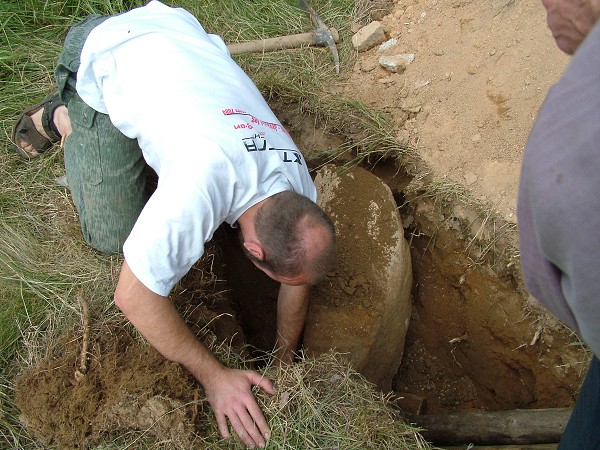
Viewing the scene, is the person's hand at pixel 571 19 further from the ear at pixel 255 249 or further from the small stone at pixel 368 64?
the small stone at pixel 368 64

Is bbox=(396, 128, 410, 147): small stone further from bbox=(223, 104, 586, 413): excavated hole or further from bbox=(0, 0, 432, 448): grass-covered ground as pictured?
bbox=(223, 104, 586, 413): excavated hole

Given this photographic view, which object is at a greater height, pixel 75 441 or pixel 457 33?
pixel 457 33

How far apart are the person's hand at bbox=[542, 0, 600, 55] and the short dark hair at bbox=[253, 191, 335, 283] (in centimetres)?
100

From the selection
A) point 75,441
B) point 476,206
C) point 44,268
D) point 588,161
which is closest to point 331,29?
point 476,206

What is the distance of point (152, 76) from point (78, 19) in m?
1.73

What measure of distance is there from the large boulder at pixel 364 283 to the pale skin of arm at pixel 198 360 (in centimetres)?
64

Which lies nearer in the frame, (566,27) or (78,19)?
(566,27)

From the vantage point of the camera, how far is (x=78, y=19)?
3.73m

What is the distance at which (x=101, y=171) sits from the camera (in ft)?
8.80

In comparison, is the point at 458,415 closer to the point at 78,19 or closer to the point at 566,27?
the point at 566,27

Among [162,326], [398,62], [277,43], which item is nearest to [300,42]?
[277,43]

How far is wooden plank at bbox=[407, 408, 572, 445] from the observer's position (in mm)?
2562

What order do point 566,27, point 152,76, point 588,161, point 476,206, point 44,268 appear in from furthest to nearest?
point 476,206
point 44,268
point 152,76
point 566,27
point 588,161

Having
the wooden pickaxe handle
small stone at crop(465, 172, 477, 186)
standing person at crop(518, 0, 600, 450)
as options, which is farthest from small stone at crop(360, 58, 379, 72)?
standing person at crop(518, 0, 600, 450)
